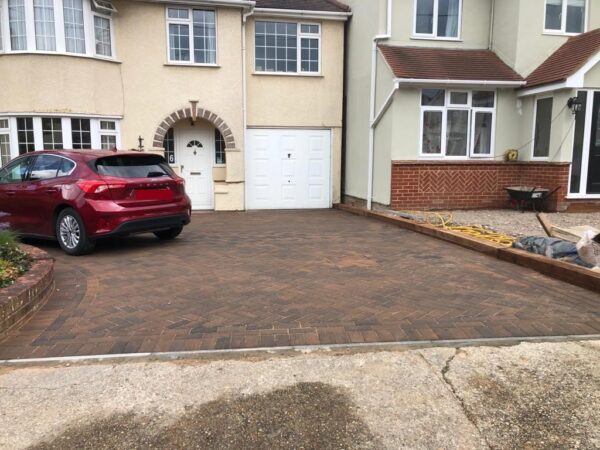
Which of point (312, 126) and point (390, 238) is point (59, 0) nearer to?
point (312, 126)

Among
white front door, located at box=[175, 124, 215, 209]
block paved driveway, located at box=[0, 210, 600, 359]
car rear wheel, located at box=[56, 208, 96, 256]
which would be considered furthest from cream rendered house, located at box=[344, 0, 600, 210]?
car rear wheel, located at box=[56, 208, 96, 256]

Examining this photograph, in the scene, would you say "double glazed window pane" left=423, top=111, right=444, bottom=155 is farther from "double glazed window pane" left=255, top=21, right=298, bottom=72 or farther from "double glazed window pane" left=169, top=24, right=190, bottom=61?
"double glazed window pane" left=169, top=24, right=190, bottom=61

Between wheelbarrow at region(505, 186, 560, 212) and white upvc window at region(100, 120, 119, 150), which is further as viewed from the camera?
white upvc window at region(100, 120, 119, 150)

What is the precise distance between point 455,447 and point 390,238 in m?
6.54

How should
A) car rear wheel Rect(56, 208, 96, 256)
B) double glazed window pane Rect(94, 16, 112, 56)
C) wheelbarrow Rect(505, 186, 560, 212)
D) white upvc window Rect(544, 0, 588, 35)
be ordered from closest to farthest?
car rear wheel Rect(56, 208, 96, 256) → wheelbarrow Rect(505, 186, 560, 212) → double glazed window pane Rect(94, 16, 112, 56) → white upvc window Rect(544, 0, 588, 35)

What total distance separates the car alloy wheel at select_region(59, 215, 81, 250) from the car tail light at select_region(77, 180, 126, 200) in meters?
0.54

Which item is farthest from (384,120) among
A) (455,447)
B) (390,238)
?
(455,447)

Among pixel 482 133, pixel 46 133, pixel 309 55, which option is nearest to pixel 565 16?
pixel 482 133

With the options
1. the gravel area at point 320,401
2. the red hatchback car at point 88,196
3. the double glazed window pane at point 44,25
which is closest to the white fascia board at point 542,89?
the red hatchback car at point 88,196

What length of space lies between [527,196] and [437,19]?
17.1 feet

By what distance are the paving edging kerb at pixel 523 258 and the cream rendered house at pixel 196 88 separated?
550 cm

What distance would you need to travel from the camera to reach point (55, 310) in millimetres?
4707

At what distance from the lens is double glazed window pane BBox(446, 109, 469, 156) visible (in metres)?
12.0

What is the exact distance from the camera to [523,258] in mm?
6570
